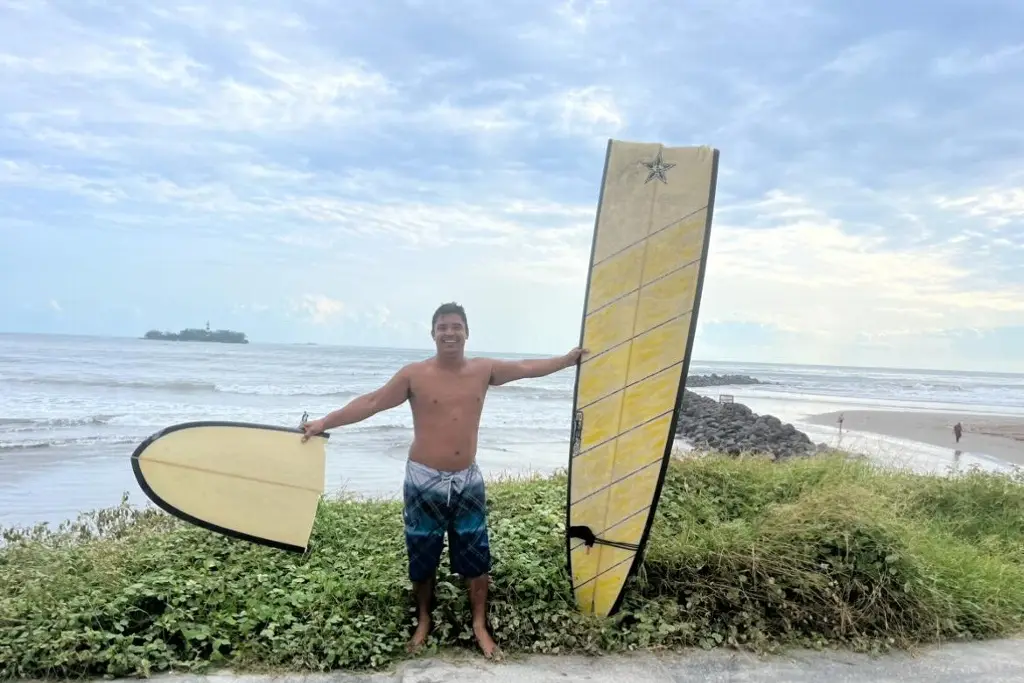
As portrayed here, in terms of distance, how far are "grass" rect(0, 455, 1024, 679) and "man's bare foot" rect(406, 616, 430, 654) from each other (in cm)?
5

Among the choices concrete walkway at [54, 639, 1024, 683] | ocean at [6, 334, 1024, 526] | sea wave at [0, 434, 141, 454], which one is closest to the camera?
concrete walkway at [54, 639, 1024, 683]

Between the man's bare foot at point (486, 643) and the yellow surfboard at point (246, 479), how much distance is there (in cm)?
103

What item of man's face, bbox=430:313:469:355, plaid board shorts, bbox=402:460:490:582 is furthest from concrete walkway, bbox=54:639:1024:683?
man's face, bbox=430:313:469:355

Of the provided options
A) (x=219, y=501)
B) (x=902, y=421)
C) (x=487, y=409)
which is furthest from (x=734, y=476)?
(x=902, y=421)

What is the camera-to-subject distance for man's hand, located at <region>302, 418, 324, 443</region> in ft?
11.2

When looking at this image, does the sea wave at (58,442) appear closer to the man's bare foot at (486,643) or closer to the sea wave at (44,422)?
the sea wave at (44,422)

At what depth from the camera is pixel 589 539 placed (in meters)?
3.63

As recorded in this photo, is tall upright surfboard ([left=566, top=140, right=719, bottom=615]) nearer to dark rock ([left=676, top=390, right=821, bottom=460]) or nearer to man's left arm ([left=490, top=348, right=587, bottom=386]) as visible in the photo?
man's left arm ([left=490, top=348, right=587, bottom=386])

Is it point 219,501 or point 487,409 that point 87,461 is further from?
point 487,409

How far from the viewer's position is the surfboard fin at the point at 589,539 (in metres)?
3.59

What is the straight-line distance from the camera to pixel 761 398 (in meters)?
30.5

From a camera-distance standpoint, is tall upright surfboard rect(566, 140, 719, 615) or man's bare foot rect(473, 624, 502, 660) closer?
man's bare foot rect(473, 624, 502, 660)

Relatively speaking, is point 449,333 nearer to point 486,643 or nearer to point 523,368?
point 523,368

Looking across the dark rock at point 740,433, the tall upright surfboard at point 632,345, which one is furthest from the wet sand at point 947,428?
the tall upright surfboard at point 632,345
